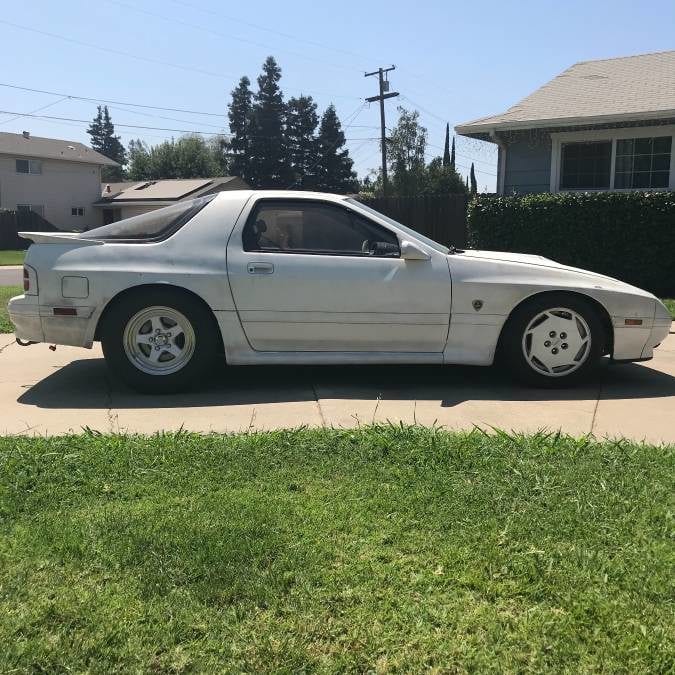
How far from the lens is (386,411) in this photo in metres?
4.87

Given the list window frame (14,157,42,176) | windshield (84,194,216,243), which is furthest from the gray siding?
window frame (14,157,42,176)

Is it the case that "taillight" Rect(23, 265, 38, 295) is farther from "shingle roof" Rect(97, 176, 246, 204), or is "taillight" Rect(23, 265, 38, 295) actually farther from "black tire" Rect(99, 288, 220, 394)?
"shingle roof" Rect(97, 176, 246, 204)

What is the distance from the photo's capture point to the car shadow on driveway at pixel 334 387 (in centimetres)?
523

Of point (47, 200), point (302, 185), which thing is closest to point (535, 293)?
point (47, 200)

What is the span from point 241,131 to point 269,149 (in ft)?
13.1


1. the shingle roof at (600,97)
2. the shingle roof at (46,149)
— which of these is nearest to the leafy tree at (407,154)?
the shingle roof at (46,149)

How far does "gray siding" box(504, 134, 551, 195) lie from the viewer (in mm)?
14555

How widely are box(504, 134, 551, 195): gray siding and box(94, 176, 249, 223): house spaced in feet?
107

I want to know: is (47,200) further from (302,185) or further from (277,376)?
(277,376)

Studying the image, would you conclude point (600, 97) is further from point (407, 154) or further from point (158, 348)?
point (407, 154)

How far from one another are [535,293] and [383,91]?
3347 centimetres

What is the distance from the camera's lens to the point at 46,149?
44.5 m

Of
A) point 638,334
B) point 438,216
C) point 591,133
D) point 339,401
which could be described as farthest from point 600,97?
point 339,401

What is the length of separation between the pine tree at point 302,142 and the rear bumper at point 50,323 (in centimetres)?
6560
